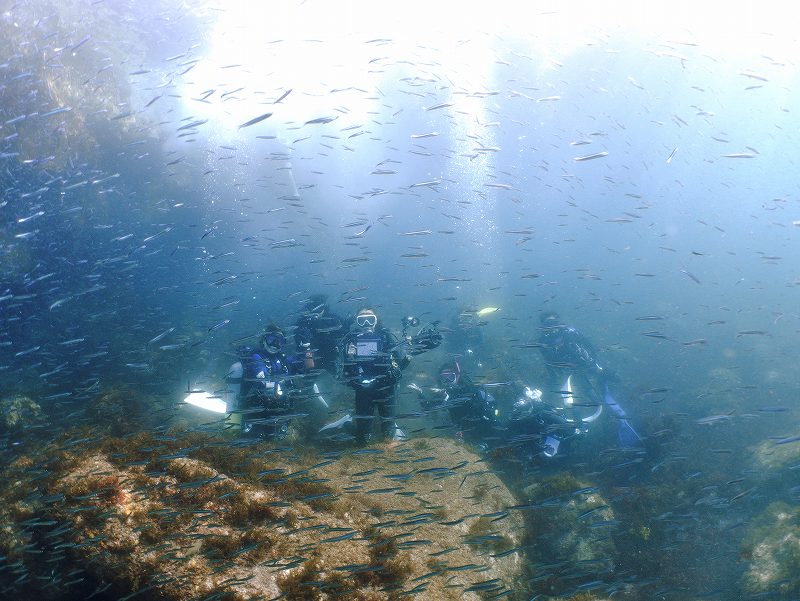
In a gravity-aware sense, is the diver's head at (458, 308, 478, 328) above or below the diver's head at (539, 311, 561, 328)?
below

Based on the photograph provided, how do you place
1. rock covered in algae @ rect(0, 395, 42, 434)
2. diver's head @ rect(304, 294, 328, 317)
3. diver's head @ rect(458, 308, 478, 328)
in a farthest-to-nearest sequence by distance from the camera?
diver's head @ rect(458, 308, 478, 328) → diver's head @ rect(304, 294, 328, 317) → rock covered in algae @ rect(0, 395, 42, 434)

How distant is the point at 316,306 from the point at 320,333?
2.97 feet

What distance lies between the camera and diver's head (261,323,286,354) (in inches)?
335

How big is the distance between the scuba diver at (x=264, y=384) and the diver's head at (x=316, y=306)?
1934mm

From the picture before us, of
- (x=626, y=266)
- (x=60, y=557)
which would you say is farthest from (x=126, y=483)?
(x=626, y=266)

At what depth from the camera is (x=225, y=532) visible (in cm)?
416

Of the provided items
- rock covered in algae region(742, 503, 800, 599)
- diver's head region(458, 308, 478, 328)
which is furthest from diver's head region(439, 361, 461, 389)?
rock covered in algae region(742, 503, 800, 599)

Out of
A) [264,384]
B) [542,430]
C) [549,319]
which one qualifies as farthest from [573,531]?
[549,319]

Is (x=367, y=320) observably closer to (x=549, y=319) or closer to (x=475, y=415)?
(x=475, y=415)

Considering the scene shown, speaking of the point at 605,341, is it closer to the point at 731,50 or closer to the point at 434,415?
the point at 434,415

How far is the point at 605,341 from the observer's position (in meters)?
26.3

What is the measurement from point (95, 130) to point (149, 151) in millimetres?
3260

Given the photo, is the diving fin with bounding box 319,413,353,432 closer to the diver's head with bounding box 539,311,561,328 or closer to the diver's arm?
the diver's arm

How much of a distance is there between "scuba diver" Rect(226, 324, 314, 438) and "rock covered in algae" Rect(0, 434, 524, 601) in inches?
67.2
